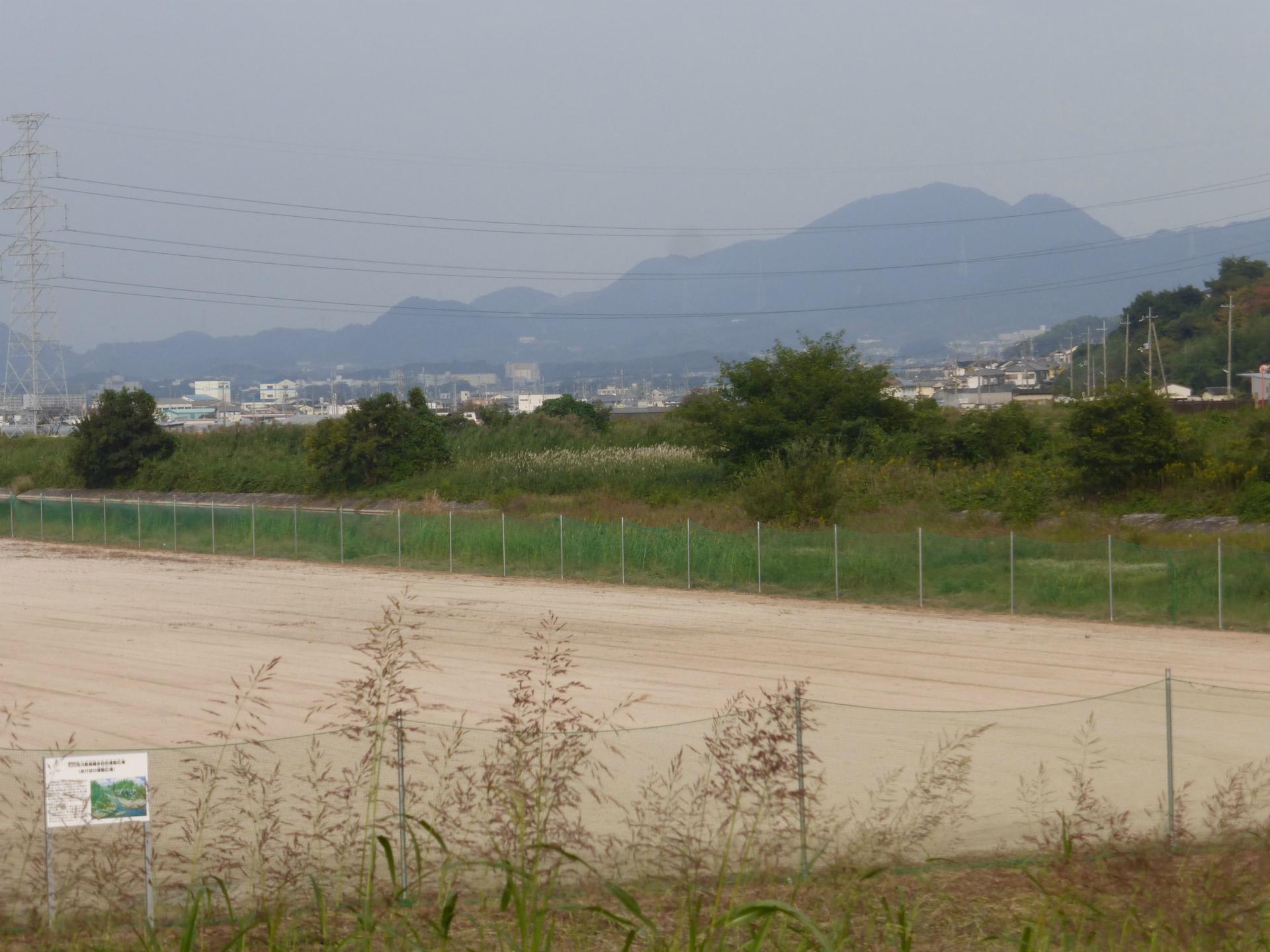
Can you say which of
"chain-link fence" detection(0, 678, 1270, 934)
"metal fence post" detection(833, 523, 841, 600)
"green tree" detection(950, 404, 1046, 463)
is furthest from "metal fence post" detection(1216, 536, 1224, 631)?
"green tree" detection(950, 404, 1046, 463)

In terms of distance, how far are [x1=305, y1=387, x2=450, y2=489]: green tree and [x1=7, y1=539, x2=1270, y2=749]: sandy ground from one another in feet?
75.4

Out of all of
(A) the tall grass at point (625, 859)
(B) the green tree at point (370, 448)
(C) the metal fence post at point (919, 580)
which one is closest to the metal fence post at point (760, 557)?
(C) the metal fence post at point (919, 580)

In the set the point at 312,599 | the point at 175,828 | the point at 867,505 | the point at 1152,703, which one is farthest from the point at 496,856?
the point at 867,505

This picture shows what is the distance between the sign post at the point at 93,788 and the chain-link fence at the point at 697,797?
1.38 ft

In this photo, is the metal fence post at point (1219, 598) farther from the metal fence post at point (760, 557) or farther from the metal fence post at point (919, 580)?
the metal fence post at point (760, 557)

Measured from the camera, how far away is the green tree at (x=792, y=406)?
5334 cm

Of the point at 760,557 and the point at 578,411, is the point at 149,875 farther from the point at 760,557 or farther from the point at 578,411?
the point at 578,411

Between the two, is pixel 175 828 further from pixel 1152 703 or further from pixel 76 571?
pixel 76 571

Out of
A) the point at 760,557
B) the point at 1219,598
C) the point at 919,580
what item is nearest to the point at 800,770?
the point at 1219,598

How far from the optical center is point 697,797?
9.30 metres

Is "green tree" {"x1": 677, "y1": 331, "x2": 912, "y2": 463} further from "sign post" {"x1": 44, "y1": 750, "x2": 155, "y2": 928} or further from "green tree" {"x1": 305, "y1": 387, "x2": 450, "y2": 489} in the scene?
"sign post" {"x1": 44, "y1": 750, "x2": 155, "y2": 928}

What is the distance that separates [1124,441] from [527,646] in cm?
2298

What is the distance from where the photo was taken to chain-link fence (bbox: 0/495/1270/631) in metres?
27.2

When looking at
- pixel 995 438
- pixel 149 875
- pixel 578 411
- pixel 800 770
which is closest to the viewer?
pixel 149 875
